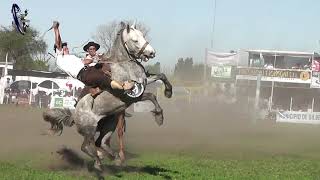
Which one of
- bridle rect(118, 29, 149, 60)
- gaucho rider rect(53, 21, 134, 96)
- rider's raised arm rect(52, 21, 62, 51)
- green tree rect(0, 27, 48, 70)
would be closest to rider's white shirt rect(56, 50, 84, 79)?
gaucho rider rect(53, 21, 134, 96)

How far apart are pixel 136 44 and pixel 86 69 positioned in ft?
3.67

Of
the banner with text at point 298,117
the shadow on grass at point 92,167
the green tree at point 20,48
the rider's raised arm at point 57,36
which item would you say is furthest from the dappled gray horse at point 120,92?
the green tree at point 20,48

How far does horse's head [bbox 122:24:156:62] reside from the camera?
10.1 m

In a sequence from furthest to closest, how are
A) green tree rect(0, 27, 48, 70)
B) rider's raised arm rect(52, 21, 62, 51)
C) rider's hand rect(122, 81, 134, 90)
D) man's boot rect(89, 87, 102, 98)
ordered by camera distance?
green tree rect(0, 27, 48, 70), rider's raised arm rect(52, 21, 62, 51), man's boot rect(89, 87, 102, 98), rider's hand rect(122, 81, 134, 90)

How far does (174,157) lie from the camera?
50.6 feet

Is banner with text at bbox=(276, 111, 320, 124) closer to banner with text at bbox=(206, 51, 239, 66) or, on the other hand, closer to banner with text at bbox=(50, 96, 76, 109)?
banner with text at bbox=(50, 96, 76, 109)

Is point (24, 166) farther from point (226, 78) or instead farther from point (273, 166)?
point (226, 78)

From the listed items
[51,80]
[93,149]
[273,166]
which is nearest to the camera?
[93,149]

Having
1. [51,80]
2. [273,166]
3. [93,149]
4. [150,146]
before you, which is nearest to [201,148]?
[150,146]

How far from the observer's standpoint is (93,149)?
10.6 metres

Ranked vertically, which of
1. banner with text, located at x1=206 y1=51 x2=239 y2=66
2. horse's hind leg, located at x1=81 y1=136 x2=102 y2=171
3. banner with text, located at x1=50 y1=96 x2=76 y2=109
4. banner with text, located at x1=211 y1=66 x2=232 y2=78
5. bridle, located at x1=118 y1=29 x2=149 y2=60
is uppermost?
banner with text, located at x1=206 y1=51 x2=239 y2=66

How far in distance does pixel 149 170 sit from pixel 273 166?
3.69 meters

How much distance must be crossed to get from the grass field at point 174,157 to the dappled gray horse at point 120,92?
1019 mm

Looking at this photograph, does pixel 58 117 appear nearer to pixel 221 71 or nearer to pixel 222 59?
pixel 221 71
